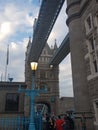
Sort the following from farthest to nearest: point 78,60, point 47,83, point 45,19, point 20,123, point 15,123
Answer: point 47,83
point 45,19
point 78,60
point 15,123
point 20,123

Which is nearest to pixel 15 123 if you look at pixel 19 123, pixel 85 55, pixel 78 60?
pixel 19 123

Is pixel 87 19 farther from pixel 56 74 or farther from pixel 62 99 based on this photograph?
pixel 62 99

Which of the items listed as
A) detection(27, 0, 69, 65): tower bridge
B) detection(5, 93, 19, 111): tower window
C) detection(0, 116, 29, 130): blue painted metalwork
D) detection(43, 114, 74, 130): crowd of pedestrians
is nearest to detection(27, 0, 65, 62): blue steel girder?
detection(27, 0, 69, 65): tower bridge

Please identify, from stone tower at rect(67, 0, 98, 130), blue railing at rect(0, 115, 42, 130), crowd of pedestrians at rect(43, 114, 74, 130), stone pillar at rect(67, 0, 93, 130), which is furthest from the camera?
stone pillar at rect(67, 0, 93, 130)

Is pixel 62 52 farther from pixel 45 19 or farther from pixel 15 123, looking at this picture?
pixel 15 123

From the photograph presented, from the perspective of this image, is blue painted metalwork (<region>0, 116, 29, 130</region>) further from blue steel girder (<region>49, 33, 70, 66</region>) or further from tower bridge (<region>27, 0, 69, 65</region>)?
blue steel girder (<region>49, 33, 70, 66</region>)

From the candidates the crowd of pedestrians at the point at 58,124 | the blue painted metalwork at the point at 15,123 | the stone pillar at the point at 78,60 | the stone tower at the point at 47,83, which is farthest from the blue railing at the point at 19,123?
the stone tower at the point at 47,83

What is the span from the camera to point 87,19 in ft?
54.7

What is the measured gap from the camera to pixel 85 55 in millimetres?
16672

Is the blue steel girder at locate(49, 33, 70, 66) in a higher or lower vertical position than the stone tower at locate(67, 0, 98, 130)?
higher

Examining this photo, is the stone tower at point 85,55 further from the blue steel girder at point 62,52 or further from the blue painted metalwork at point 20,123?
the blue steel girder at point 62,52

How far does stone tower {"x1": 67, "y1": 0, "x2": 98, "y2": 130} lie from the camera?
14898 mm

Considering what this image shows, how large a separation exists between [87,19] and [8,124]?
11256 millimetres

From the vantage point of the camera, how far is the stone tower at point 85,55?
14.9m
